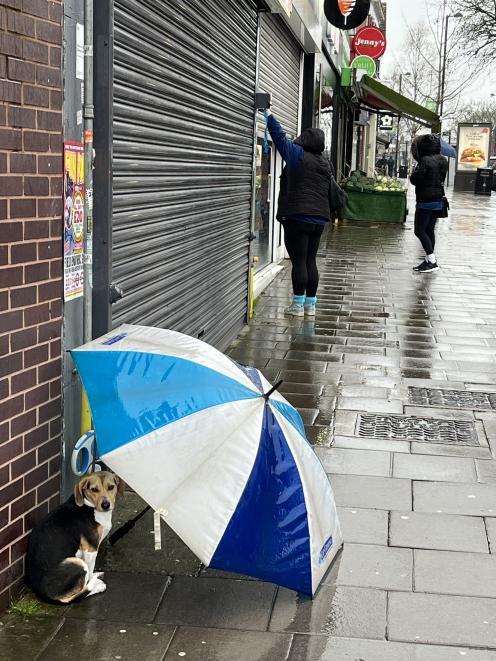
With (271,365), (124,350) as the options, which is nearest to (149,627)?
(124,350)

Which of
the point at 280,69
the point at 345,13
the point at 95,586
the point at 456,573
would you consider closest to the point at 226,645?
the point at 95,586

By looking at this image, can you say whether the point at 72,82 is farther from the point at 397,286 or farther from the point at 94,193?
the point at 397,286

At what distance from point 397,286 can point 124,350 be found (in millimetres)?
9641

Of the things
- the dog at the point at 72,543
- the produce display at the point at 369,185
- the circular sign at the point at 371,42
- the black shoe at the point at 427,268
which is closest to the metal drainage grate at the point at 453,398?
the dog at the point at 72,543

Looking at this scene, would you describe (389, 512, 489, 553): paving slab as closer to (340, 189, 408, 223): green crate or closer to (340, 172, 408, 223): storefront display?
(340, 172, 408, 223): storefront display

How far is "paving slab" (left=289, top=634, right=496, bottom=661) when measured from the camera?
3.37m

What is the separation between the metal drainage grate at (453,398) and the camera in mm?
6902

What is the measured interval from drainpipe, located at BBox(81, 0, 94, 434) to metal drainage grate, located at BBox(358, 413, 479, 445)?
242cm

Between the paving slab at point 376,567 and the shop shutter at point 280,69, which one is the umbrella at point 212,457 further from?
the shop shutter at point 280,69

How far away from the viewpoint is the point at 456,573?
13.4 feet

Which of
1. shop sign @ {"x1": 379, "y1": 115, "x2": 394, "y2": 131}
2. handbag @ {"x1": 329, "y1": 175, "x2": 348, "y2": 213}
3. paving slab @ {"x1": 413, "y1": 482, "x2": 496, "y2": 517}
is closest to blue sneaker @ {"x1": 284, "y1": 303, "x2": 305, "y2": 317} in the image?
handbag @ {"x1": 329, "y1": 175, "x2": 348, "y2": 213}

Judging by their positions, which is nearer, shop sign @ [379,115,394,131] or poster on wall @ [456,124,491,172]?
poster on wall @ [456,124,491,172]

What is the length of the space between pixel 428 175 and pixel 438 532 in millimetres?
10482

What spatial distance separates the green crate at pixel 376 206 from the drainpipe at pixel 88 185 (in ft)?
59.5
